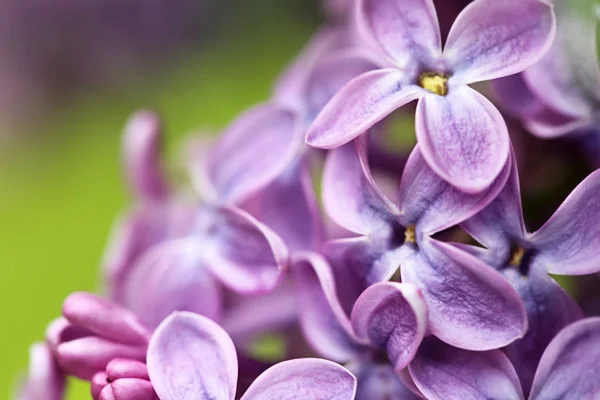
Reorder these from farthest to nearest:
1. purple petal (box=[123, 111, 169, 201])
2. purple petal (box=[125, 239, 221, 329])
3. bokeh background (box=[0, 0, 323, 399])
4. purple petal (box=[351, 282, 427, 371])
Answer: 1. bokeh background (box=[0, 0, 323, 399])
2. purple petal (box=[123, 111, 169, 201])
3. purple petal (box=[125, 239, 221, 329])
4. purple petal (box=[351, 282, 427, 371])

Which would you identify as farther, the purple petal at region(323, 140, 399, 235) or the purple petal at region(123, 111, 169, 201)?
the purple petal at region(123, 111, 169, 201)

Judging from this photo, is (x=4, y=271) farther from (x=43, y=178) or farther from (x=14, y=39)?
(x=14, y=39)

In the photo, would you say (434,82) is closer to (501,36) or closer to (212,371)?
(501,36)

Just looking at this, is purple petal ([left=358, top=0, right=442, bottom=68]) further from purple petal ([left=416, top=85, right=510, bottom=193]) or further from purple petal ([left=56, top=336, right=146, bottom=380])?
purple petal ([left=56, top=336, right=146, bottom=380])

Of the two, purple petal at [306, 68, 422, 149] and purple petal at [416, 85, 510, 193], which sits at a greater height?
purple petal at [306, 68, 422, 149]

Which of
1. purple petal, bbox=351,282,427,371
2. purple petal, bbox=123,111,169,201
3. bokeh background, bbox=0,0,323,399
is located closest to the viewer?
purple petal, bbox=351,282,427,371

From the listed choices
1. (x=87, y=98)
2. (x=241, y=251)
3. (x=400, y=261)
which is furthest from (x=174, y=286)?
(x=87, y=98)

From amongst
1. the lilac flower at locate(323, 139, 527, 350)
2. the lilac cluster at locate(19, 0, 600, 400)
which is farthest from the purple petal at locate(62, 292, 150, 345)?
the lilac flower at locate(323, 139, 527, 350)

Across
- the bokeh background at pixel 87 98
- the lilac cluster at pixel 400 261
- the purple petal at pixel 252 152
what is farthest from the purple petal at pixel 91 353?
the bokeh background at pixel 87 98
